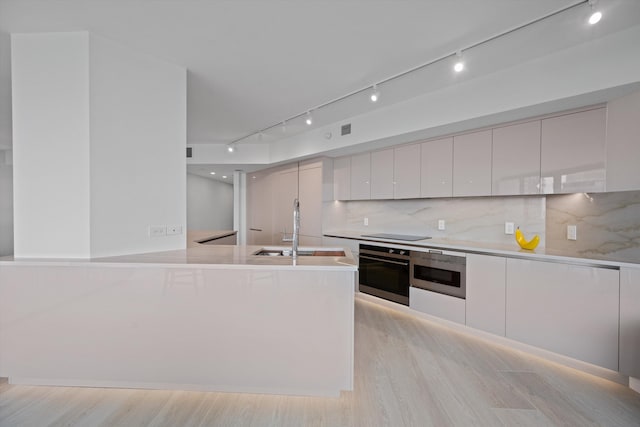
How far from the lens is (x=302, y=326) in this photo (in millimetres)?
1804

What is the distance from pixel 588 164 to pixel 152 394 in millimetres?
3866

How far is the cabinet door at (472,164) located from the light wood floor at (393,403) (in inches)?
67.4

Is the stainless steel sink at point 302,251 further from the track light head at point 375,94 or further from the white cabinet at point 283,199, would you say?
the white cabinet at point 283,199

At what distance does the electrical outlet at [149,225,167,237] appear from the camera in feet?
7.18

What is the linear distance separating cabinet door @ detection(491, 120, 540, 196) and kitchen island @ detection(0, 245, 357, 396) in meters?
2.08

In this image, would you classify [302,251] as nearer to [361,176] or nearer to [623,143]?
[361,176]

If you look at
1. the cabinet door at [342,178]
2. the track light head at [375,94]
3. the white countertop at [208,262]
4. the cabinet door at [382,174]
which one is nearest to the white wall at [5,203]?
the white countertop at [208,262]

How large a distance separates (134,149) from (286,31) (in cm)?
146

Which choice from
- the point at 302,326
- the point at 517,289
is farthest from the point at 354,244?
the point at 302,326

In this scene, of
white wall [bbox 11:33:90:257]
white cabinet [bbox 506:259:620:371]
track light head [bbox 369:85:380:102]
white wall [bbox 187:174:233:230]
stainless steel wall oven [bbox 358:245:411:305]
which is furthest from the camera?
white wall [bbox 187:174:233:230]

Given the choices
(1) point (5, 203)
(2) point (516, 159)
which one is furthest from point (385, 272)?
(1) point (5, 203)

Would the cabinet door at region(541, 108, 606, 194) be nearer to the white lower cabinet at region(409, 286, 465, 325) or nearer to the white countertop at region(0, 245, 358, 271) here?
the white lower cabinet at region(409, 286, 465, 325)

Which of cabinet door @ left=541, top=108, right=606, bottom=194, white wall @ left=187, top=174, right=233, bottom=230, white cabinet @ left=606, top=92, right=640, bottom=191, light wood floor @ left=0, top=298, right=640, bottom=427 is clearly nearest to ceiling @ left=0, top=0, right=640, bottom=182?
white cabinet @ left=606, top=92, right=640, bottom=191

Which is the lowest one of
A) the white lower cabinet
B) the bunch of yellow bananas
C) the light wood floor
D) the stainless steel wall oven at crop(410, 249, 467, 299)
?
the light wood floor
